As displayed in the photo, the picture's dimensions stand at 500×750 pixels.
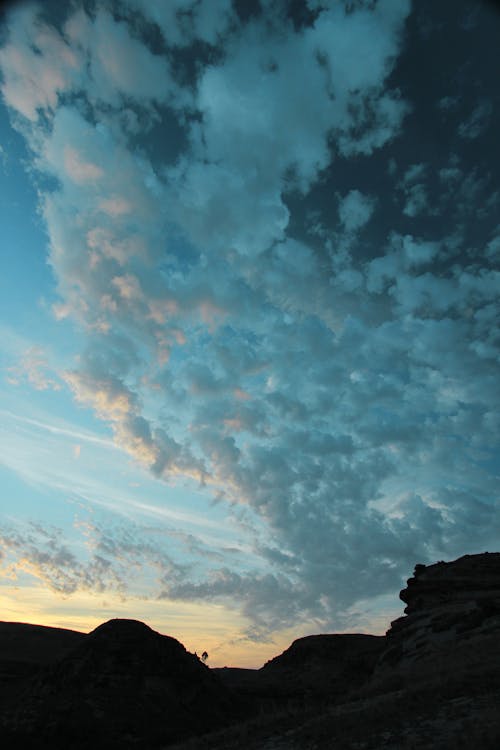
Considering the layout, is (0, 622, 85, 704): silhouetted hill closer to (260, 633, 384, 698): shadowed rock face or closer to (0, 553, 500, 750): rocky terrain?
(0, 553, 500, 750): rocky terrain

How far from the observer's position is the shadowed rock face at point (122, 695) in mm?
30703

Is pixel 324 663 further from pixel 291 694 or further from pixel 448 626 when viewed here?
pixel 448 626

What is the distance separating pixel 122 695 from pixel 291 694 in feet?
115

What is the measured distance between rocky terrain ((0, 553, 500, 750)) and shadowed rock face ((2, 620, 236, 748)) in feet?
0.32

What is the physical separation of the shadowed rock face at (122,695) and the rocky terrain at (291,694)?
0.32 feet

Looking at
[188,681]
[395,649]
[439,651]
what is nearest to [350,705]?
[439,651]

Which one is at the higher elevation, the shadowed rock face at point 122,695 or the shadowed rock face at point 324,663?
the shadowed rock face at point 324,663

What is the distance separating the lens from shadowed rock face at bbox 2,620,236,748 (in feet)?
101

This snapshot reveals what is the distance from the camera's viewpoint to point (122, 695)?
115 feet

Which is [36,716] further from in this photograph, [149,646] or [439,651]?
[439,651]

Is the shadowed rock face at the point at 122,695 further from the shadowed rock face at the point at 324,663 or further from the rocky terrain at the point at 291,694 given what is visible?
the shadowed rock face at the point at 324,663

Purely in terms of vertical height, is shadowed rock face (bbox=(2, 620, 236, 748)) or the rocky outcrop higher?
the rocky outcrop

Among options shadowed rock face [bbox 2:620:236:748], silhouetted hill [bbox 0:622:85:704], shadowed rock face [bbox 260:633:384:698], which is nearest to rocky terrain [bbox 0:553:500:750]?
shadowed rock face [bbox 2:620:236:748]

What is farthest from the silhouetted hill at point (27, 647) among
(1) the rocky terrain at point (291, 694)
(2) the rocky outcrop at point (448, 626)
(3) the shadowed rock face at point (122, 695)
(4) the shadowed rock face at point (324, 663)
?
(2) the rocky outcrop at point (448, 626)
